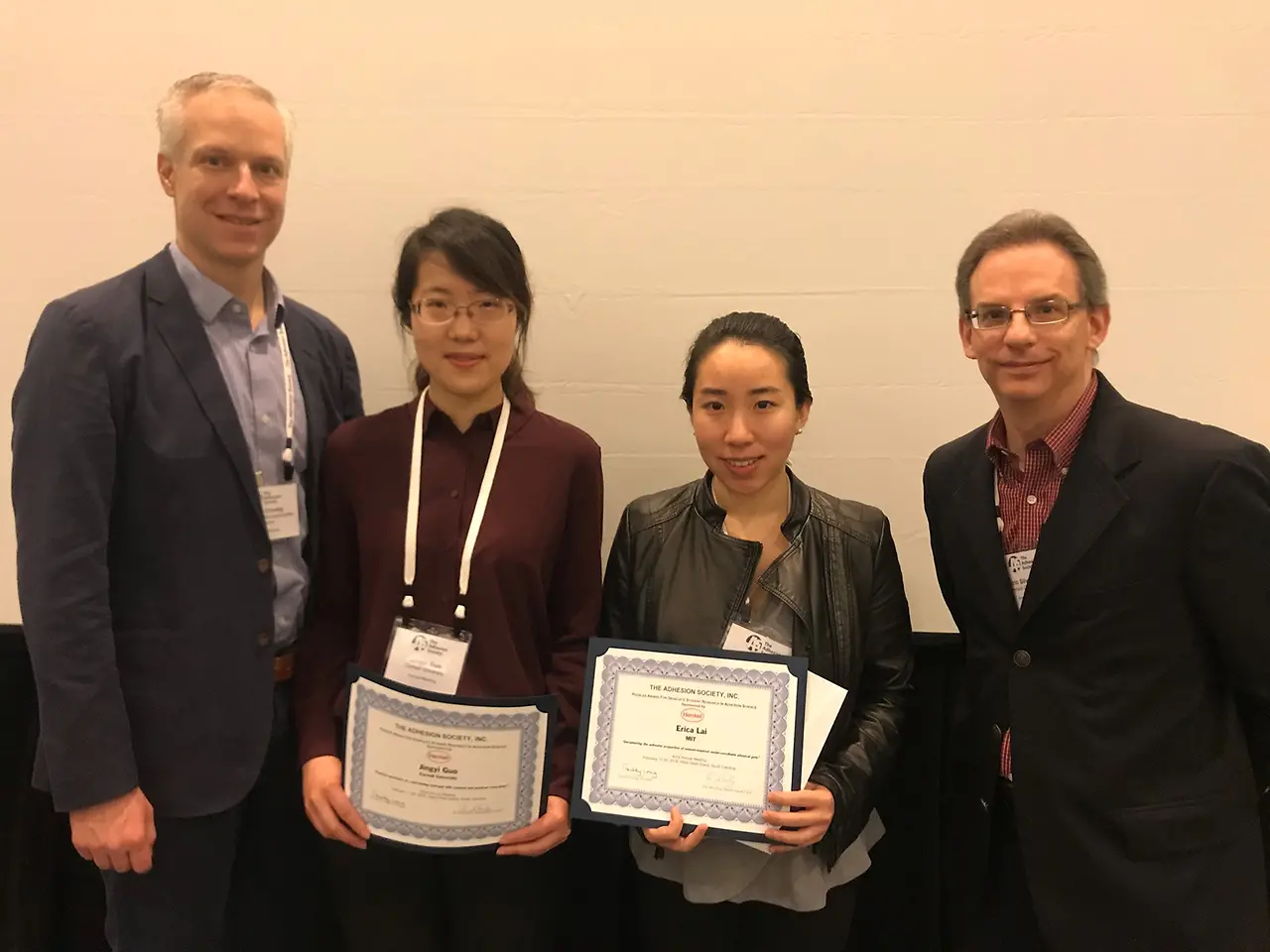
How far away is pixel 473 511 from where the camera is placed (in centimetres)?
156

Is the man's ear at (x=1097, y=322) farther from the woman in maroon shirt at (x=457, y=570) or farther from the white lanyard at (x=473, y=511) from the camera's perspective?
the white lanyard at (x=473, y=511)

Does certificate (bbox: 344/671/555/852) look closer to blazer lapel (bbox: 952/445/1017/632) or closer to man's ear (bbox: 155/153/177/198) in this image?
blazer lapel (bbox: 952/445/1017/632)

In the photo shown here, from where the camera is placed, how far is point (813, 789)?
146 cm

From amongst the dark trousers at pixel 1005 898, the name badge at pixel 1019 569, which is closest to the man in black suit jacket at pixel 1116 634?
the name badge at pixel 1019 569

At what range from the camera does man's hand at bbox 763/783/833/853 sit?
1.42m

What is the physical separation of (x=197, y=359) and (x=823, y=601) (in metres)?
1.22

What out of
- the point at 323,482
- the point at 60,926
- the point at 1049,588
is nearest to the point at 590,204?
the point at 323,482

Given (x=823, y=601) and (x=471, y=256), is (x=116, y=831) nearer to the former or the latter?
(x=471, y=256)

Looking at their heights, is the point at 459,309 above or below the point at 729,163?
below

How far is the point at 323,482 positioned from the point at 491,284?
1.72 ft

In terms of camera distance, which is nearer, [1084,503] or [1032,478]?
[1084,503]

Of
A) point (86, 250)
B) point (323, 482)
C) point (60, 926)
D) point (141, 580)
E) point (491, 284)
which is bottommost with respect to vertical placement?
point (60, 926)

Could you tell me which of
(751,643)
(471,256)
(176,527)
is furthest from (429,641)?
(471,256)

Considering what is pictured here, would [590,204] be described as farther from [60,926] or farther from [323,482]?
[60,926]
